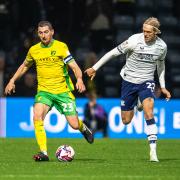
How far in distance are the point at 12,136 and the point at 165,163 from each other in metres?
9.31

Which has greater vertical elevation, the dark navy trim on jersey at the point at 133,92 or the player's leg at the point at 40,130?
the dark navy trim on jersey at the point at 133,92

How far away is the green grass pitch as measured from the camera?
12117 mm

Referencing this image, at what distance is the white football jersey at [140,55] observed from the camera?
576 inches

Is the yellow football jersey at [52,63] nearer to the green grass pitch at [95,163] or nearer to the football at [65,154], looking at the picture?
the football at [65,154]

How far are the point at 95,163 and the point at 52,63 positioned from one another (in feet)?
5.86

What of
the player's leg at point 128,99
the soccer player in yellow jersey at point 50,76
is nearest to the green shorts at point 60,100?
the soccer player in yellow jersey at point 50,76

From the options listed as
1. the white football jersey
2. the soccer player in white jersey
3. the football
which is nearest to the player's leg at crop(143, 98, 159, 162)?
the soccer player in white jersey

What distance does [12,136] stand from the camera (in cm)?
2294

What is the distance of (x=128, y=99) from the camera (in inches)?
603

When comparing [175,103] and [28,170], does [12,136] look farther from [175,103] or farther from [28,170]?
[28,170]

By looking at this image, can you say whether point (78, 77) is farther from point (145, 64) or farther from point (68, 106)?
point (145, 64)

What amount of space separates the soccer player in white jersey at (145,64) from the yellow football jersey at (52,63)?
24.1 inches

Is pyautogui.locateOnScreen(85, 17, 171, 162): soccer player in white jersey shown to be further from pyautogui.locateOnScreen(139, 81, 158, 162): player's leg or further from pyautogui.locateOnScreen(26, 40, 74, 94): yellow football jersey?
pyautogui.locateOnScreen(26, 40, 74, 94): yellow football jersey

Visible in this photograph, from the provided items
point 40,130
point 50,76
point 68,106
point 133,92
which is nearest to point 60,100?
point 68,106
